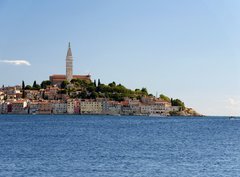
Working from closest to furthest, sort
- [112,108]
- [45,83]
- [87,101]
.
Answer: [87,101] → [112,108] → [45,83]

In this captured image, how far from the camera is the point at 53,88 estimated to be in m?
174

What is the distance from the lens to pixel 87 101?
15750cm

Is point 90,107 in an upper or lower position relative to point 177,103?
lower

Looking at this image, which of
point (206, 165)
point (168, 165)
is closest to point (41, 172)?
point (168, 165)

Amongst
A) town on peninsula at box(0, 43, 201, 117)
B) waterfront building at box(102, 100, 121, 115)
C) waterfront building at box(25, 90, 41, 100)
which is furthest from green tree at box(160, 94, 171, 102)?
waterfront building at box(25, 90, 41, 100)

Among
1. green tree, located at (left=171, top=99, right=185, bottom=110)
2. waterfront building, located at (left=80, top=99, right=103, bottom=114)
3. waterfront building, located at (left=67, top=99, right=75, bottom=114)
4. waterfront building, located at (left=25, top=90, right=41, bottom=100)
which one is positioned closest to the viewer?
waterfront building, located at (left=67, top=99, right=75, bottom=114)

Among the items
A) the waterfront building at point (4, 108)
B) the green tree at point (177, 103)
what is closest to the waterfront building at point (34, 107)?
the waterfront building at point (4, 108)

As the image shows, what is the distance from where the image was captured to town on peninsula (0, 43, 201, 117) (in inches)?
6280

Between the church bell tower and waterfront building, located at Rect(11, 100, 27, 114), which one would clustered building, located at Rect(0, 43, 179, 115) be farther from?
the church bell tower

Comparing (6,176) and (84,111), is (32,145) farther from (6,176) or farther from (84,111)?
(84,111)

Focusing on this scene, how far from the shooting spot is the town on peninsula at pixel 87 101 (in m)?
160

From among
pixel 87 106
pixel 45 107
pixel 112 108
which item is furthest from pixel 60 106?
pixel 112 108

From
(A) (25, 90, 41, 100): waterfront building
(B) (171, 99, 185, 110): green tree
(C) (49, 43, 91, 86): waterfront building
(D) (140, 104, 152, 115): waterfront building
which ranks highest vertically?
(C) (49, 43, 91, 86): waterfront building

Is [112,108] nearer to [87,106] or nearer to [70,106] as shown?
[87,106]
